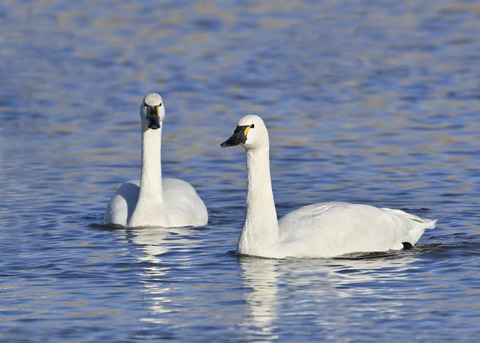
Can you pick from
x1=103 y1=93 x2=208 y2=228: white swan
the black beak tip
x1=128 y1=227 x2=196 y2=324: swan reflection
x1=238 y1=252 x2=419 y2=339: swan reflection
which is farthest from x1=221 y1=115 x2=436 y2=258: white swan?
the black beak tip

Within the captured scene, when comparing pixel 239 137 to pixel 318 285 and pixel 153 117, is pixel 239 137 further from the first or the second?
pixel 153 117

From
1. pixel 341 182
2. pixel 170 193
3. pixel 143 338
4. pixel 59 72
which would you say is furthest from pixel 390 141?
pixel 143 338

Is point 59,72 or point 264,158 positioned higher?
point 59,72

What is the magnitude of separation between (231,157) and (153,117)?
368 centimetres

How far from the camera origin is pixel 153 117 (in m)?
15.0

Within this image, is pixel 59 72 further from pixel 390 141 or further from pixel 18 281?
pixel 18 281

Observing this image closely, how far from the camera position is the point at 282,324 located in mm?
10625

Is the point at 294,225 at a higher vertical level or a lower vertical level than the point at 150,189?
lower

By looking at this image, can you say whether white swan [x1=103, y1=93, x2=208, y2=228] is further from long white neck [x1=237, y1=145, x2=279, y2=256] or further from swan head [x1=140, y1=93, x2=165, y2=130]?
long white neck [x1=237, y1=145, x2=279, y2=256]

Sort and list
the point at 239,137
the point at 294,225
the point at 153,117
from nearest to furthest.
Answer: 1. the point at 239,137
2. the point at 294,225
3. the point at 153,117

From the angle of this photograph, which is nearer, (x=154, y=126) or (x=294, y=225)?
(x=294, y=225)

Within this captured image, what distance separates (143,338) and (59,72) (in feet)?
48.5

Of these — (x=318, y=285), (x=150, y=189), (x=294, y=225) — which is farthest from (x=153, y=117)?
(x=318, y=285)

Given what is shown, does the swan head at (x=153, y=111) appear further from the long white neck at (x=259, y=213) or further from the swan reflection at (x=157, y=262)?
the long white neck at (x=259, y=213)
